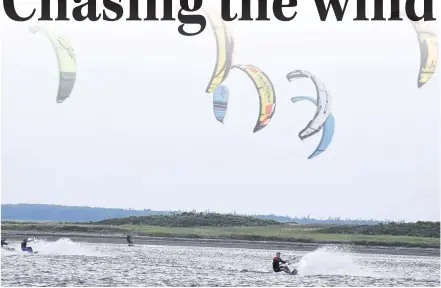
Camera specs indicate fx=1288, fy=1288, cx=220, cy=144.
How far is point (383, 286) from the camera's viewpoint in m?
30.0

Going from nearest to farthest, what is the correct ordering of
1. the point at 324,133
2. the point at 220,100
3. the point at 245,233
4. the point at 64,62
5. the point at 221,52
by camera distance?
the point at 64,62 → the point at 221,52 → the point at 220,100 → the point at 324,133 → the point at 245,233

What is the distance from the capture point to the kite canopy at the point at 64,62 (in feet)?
104

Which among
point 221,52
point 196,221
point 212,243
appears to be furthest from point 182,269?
point 196,221

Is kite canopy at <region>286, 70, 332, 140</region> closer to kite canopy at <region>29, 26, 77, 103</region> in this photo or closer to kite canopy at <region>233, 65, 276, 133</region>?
kite canopy at <region>233, 65, 276, 133</region>

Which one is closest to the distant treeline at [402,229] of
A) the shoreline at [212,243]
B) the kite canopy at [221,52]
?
the shoreline at [212,243]

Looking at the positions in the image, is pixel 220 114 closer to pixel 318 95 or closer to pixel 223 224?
pixel 318 95

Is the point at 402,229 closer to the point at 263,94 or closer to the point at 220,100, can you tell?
the point at 263,94

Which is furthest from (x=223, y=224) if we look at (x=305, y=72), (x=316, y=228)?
(x=305, y=72)

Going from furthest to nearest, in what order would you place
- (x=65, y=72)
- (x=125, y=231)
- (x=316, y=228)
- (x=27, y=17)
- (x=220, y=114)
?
(x=316, y=228) → (x=125, y=231) → (x=220, y=114) → (x=65, y=72) → (x=27, y=17)

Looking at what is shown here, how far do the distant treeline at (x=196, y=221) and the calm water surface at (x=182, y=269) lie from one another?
18.3 meters

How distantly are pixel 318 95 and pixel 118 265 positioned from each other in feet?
23.8

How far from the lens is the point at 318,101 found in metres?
35.2

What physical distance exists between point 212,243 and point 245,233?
17.3 ft

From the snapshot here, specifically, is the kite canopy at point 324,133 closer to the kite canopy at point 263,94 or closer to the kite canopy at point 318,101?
the kite canopy at point 318,101
